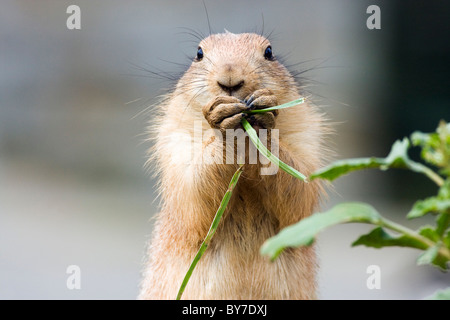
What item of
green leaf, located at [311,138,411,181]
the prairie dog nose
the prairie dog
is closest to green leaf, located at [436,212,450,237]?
green leaf, located at [311,138,411,181]

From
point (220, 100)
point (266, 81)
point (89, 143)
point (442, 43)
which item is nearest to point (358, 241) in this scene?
point (220, 100)

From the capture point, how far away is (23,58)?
8.55 m

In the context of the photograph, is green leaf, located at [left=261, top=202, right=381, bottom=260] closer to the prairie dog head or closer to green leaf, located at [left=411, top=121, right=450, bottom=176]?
green leaf, located at [left=411, top=121, right=450, bottom=176]

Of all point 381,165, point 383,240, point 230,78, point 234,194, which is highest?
point 230,78

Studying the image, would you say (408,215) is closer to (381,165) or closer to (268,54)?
(381,165)

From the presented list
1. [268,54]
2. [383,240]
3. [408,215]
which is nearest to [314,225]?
[408,215]

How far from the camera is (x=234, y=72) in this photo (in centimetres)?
248

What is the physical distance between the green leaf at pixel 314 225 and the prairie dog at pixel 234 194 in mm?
1555

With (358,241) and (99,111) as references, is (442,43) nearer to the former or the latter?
(99,111)

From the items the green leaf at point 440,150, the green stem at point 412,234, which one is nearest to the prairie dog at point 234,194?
the green stem at point 412,234

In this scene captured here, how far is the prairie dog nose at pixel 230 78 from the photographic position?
8.10 feet

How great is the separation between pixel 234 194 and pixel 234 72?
58 cm

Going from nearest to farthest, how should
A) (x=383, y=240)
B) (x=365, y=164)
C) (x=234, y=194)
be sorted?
(x=365, y=164), (x=383, y=240), (x=234, y=194)

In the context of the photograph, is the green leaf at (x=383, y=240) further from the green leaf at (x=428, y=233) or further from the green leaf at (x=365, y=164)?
the green leaf at (x=365, y=164)
